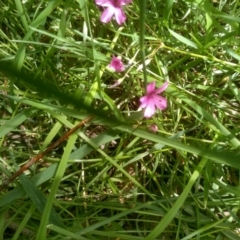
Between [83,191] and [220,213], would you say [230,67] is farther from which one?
[83,191]

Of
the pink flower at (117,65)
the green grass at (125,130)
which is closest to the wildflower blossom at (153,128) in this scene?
the green grass at (125,130)

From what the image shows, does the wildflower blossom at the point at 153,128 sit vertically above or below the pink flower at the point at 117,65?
below

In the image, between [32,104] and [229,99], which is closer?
[32,104]

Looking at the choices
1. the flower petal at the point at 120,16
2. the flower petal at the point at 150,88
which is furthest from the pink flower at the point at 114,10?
the flower petal at the point at 150,88

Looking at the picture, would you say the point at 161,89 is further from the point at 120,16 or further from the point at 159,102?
the point at 120,16

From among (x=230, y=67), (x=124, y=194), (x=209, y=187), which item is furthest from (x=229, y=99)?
(x=124, y=194)

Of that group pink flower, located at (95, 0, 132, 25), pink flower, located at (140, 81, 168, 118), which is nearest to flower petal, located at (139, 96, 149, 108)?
pink flower, located at (140, 81, 168, 118)

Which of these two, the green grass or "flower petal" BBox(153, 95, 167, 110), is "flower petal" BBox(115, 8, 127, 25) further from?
"flower petal" BBox(153, 95, 167, 110)

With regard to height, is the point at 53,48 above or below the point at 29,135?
above

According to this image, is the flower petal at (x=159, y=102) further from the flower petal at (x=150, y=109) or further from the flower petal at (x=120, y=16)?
the flower petal at (x=120, y=16)
